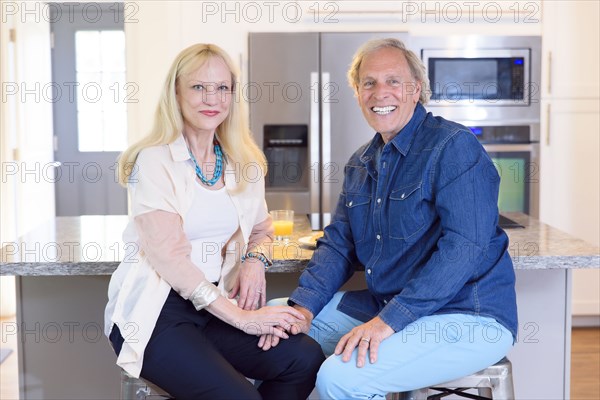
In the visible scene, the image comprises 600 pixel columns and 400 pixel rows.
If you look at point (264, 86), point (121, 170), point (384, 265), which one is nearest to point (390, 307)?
point (384, 265)

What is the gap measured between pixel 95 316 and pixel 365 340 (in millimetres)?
1005

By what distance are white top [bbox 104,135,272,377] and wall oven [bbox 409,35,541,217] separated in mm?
2333

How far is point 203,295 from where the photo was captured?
1740 millimetres

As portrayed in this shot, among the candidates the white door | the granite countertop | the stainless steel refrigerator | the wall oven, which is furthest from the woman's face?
the white door

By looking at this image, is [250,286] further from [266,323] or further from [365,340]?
[365,340]

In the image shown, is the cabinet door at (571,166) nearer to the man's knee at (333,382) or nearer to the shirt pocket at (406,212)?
the shirt pocket at (406,212)

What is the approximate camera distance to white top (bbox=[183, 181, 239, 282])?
1.83m

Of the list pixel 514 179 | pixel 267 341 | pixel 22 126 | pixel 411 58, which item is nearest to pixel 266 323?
pixel 267 341

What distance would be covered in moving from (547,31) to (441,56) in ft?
1.88

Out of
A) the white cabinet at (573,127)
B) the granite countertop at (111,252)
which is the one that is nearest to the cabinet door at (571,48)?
the white cabinet at (573,127)

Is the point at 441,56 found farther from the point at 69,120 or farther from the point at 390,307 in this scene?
the point at 69,120

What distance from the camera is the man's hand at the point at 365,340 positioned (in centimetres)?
162

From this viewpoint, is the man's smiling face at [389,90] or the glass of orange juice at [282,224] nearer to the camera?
the man's smiling face at [389,90]

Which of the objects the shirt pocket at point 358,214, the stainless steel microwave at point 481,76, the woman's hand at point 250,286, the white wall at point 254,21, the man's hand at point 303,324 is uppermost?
the white wall at point 254,21
